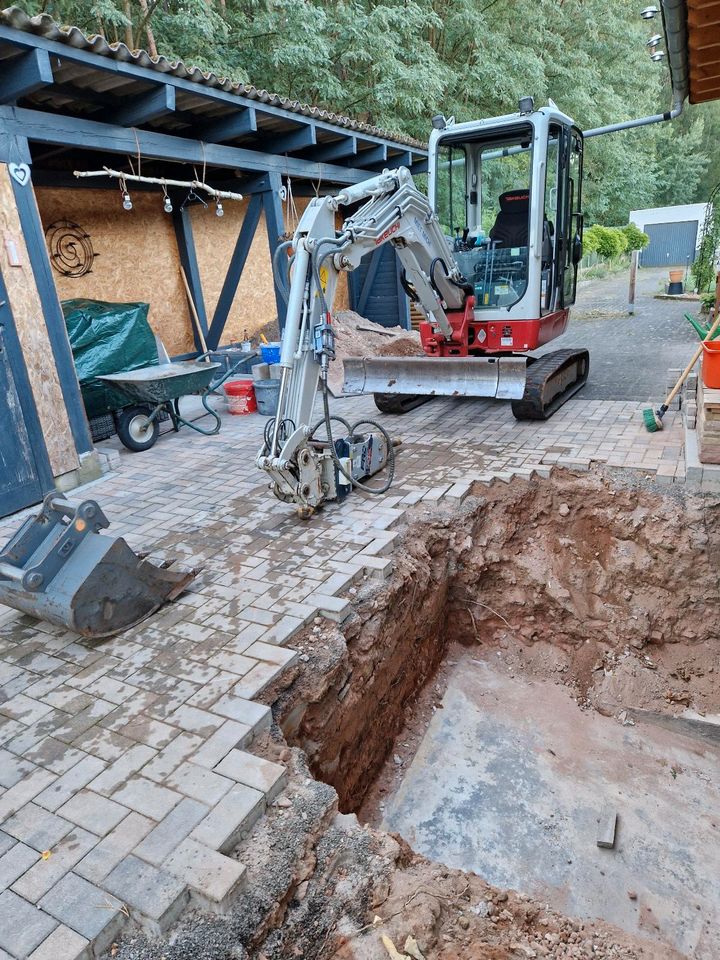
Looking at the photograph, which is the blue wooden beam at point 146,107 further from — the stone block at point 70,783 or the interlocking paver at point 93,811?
the interlocking paver at point 93,811

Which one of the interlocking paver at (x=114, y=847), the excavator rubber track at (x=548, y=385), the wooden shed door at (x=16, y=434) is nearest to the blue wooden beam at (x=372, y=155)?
the excavator rubber track at (x=548, y=385)

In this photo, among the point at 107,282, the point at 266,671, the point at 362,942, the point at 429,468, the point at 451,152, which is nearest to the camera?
the point at 362,942

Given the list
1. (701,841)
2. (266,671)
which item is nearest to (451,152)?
(266,671)

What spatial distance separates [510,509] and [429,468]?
980 millimetres

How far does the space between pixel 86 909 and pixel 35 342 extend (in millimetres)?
5058

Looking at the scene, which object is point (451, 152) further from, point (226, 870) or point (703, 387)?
point (226, 870)

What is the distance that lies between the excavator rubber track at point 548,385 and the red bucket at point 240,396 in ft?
12.1

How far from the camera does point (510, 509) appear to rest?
5.50 meters

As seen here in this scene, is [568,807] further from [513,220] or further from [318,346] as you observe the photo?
[513,220]

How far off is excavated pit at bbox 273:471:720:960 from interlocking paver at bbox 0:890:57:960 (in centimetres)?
130

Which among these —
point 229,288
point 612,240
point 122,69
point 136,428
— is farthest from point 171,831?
point 612,240

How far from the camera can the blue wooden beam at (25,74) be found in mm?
5270

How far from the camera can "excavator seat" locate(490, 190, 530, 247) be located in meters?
7.52

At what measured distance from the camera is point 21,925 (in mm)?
2117
